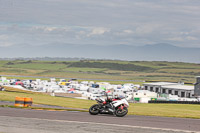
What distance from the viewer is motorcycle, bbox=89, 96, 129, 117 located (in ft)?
76.1

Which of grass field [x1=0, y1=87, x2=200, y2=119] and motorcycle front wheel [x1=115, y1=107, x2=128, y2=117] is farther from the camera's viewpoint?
grass field [x1=0, y1=87, x2=200, y2=119]

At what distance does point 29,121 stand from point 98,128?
175 inches

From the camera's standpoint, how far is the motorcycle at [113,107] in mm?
23208

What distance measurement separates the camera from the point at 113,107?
23.4 m

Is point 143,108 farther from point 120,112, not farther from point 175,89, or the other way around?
point 175,89

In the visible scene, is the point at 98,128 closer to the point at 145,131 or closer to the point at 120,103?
the point at 145,131

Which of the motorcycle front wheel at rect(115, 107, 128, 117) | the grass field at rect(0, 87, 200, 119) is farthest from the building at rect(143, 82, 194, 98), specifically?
the motorcycle front wheel at rect(115, 107, 128, 117)

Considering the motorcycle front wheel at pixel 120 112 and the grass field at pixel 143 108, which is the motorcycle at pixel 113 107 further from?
the grass field at pixel 143 108

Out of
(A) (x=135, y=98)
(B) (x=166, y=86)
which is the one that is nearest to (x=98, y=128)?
(A) (x=135, y=98)

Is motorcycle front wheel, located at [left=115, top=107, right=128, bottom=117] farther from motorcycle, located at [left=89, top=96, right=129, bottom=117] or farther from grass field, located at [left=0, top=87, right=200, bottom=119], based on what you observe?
grass field, located at [left=0, top=87, right=200, bottom=119]

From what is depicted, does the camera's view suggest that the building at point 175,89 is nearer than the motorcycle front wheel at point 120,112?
No

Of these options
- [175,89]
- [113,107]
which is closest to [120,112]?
[113,107]

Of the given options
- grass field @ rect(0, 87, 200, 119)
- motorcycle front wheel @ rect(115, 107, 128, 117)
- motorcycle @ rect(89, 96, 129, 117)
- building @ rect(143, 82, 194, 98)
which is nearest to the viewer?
motorcycle front wheel @ rect(115, 107, 128, 117)

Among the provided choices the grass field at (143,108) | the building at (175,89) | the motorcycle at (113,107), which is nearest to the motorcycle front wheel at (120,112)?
the motorcycle at (113,107)
